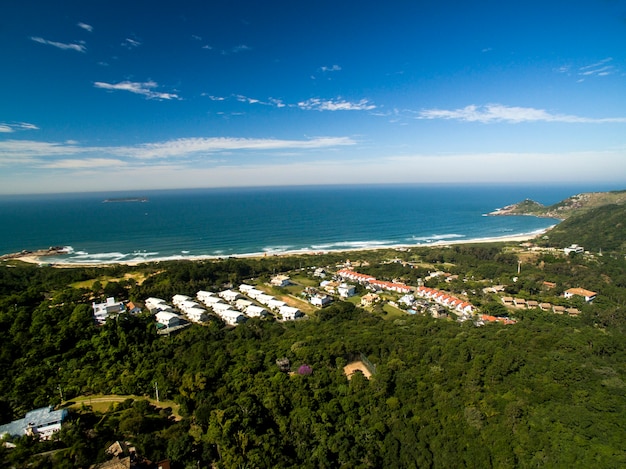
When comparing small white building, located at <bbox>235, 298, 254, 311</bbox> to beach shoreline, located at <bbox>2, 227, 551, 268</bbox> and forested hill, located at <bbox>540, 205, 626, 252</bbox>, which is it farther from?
forested hill, located at <bbox>540, 205, 626, 252</bbox>

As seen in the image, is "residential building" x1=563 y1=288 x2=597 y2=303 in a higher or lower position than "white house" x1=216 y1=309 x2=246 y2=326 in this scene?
lower

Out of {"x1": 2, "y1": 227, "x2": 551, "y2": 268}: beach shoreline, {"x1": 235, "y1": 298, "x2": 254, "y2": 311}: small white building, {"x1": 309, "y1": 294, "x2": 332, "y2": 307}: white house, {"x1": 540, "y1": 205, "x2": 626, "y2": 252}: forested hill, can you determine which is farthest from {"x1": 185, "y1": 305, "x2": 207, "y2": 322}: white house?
{"x1": 540, "y1": 205, "x2": 626, "y2": 252}: forested hill

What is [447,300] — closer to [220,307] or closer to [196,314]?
[220,307]

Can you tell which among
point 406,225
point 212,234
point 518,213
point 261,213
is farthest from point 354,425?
point 518,213

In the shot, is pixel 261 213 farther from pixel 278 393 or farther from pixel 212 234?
pixel 278 393

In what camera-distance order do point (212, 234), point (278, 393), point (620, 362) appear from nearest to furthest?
1. point (278, 393)
2. point (620, 362)
3. point (212, 234)

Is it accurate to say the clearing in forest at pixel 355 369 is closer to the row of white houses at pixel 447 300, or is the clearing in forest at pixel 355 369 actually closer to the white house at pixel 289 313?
the white house at pixel 289 313
